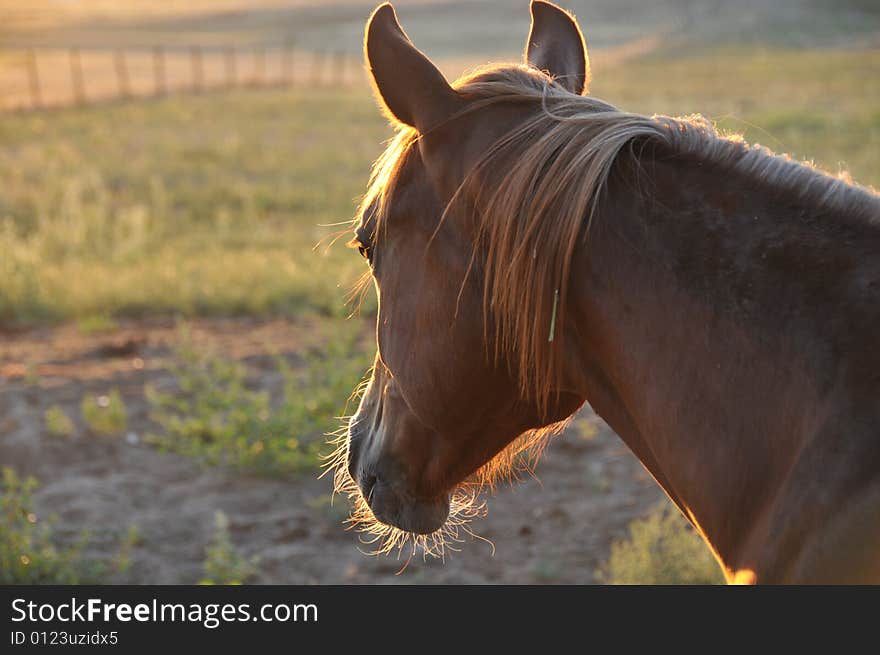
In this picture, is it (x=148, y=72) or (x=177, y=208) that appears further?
(x=148, y=72)

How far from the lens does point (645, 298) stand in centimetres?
162

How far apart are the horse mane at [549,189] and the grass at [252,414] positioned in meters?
3.17

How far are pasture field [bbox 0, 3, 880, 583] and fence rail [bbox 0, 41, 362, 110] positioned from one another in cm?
1447

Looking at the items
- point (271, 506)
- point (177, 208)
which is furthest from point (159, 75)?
point (271, 506)

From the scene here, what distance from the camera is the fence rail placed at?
30306mm

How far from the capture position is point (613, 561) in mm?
3955

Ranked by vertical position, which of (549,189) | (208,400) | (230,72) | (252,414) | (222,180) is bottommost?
(230,72)

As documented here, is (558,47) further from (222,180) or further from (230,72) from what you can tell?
(230,72)

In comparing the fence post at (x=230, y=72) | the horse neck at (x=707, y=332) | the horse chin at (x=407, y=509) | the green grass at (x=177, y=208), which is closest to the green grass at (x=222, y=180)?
the green grass at (x=177, y=208)

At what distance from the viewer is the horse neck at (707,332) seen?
1513 millimetres

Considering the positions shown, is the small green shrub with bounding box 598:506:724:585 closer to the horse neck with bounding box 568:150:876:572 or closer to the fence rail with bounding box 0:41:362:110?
the horse neck with bounding box 568:150:876:572

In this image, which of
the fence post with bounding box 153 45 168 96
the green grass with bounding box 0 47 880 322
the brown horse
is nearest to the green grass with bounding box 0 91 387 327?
the green grass with bounding box 0 47 880 322

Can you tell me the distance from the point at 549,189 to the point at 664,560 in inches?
107

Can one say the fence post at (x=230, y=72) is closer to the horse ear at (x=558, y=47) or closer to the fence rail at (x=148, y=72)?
the fence rail at (x=148, y=72)
